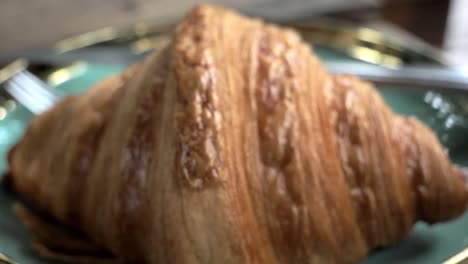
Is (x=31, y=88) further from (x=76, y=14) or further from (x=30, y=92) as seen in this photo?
(x=76, y=14)

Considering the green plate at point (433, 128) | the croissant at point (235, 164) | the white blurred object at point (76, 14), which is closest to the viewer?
the croissant at point (235, 164)

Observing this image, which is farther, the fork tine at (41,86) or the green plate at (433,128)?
the fork tine at (41,86)

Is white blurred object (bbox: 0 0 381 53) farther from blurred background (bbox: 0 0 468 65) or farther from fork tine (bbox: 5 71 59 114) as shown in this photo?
fork tine (bbox: 5 71 59 114)

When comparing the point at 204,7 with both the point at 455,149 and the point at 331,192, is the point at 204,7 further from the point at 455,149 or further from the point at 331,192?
the point at 455,149

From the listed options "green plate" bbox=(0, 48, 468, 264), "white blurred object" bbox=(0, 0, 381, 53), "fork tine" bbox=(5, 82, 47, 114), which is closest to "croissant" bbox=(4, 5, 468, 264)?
"green plate" bbox=(0, 48, 468, 264)

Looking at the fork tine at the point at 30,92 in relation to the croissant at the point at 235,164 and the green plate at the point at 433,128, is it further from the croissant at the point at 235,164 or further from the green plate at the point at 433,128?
the croissant at the point at 235,164

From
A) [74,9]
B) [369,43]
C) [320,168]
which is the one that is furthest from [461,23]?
[320,168]

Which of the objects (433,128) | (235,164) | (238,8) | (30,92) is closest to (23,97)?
(30,92)

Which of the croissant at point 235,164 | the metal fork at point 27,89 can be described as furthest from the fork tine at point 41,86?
the croissant at point 235,164
